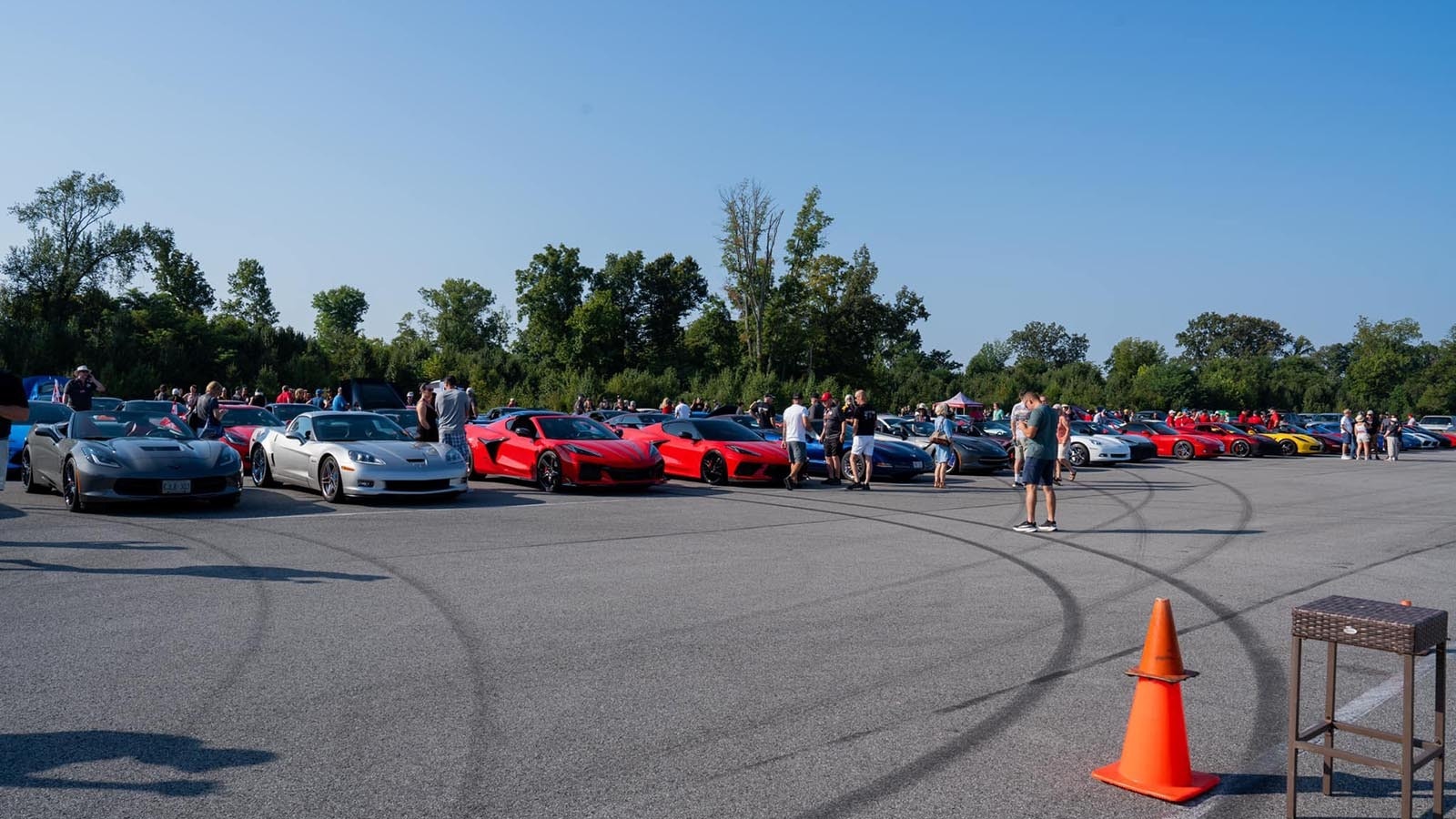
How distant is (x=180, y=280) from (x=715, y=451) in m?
68.4

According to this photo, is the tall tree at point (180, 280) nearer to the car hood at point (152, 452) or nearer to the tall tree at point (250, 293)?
the tall tree at point (250, 293)

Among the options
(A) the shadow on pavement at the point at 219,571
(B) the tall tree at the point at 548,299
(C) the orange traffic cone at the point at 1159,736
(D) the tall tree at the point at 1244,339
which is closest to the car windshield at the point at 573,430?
(A) the shadow on pavement at the point at 219,571

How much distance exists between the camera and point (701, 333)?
6675 cm

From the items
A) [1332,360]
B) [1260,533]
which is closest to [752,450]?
[1260,533]

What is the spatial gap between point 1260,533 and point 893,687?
30.1 ft

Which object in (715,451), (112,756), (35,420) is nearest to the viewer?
(112,756)

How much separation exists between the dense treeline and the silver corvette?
30.9 meters

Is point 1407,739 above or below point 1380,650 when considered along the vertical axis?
below

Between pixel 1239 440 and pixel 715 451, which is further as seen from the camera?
pixel 1239 440

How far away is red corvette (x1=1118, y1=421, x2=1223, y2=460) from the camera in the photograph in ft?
110

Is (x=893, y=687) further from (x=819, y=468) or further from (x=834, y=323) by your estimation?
(x=834, y=323)

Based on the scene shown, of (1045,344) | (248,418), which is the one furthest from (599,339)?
(1045,344)

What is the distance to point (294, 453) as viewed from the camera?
1534cm

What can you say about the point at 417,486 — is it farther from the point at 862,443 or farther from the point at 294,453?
the point at 862,443
